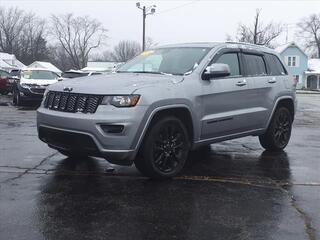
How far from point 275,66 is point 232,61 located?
4.69ft

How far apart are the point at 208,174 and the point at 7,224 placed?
9.94ft

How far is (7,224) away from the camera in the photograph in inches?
169

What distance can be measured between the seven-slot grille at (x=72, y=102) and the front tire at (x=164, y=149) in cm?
75

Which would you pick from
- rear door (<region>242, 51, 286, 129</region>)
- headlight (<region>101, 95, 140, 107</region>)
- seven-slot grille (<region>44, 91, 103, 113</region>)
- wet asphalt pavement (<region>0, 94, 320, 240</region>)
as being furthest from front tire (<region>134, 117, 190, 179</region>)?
rear door (<region>242, 51, 286, 129</region>)

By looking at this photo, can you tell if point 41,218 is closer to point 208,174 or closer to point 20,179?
point 20,179

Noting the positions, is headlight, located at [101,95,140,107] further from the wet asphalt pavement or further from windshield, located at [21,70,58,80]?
windshield, located at [21,70,58,80]

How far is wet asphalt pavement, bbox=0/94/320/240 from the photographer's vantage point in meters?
4.25

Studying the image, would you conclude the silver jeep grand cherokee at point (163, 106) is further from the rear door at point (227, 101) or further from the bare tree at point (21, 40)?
the bare tree at point (21, 40)

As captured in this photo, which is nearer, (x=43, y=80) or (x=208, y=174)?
(x=208, y=174)

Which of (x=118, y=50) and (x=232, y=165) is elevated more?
(x=118, y=50)

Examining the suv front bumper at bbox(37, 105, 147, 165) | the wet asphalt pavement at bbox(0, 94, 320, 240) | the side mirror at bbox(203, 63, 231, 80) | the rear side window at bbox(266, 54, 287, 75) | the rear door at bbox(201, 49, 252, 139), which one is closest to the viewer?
the wet asphalt pavement at bbox(0, 94, 320, 240)

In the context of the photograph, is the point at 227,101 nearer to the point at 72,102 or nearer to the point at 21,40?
the point at 72,102

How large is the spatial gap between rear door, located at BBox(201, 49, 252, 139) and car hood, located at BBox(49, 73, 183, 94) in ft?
2.06

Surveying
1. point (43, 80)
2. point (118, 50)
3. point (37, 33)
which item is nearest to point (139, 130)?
point (43, 80)
